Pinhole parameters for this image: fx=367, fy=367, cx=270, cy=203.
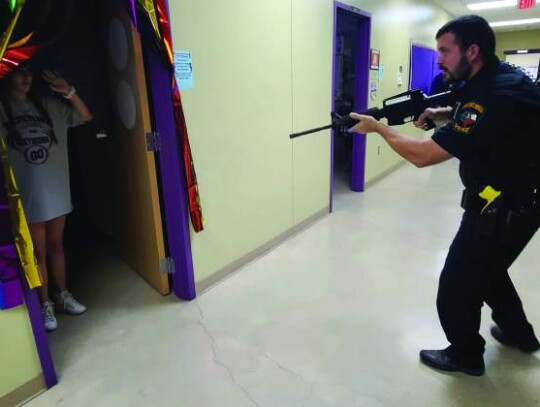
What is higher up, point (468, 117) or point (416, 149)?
point (468, 117)

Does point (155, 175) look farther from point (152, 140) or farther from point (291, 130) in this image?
point (291, 130)

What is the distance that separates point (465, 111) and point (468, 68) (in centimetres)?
22

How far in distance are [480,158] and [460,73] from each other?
360 mm

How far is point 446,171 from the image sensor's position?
223 inches

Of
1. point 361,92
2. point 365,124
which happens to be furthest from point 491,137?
point 361,92

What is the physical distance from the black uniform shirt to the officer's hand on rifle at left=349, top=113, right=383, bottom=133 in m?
0.30

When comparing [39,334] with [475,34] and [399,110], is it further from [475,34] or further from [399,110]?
[475,34]

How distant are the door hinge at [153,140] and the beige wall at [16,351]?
1.01 meters

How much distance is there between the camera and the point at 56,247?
2.08m

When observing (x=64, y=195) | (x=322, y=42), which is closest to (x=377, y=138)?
(x=322, y=42)

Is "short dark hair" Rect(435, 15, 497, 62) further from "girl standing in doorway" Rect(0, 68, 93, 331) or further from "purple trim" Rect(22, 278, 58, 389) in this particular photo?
"purple trim" Rect(22, 278, 58, 389)

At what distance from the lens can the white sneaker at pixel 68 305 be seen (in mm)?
2186

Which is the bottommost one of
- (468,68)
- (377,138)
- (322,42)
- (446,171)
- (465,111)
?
(446,171)

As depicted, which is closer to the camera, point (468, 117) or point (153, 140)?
point (468, 117)
